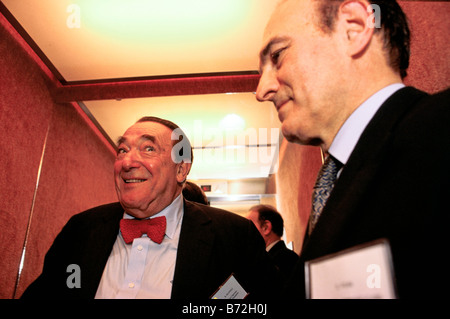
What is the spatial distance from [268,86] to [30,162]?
7.94 feet

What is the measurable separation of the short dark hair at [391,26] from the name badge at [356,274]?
56 centimetres

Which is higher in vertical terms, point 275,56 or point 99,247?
point 275,56

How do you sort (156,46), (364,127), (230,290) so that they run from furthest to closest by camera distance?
(156,46) → (230,290) → (364,127)

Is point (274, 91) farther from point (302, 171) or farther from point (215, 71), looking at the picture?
point (302, 171)

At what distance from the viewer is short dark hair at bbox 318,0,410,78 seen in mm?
803

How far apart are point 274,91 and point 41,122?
100 inches

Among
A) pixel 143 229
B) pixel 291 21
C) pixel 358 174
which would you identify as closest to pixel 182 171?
pixel 143 229

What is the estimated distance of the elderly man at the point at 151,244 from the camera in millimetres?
1226

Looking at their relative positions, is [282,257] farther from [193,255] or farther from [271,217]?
[193,255]

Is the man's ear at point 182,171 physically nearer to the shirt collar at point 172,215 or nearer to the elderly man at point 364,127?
the shirt collar at point 172,215

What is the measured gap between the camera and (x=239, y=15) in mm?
2213

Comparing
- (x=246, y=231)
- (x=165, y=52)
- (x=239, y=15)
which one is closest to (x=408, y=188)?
(x=246, y=231)

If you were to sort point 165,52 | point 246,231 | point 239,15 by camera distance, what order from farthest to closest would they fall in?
point 165,52 → point 239,15 → point 246,231

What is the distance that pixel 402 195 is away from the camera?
0.45 m
